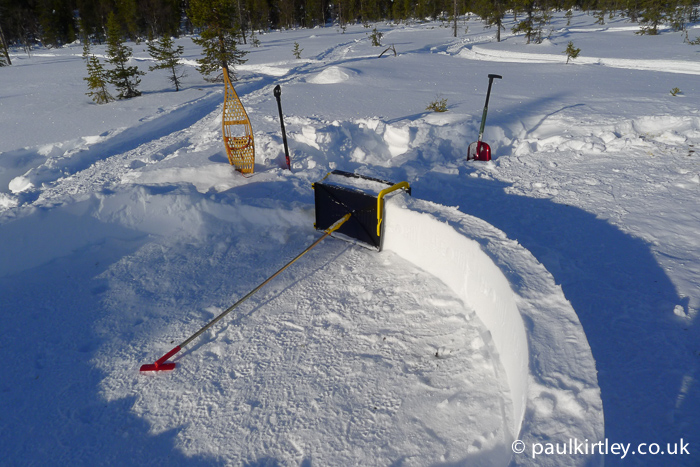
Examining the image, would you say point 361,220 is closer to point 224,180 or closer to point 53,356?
point 224,180

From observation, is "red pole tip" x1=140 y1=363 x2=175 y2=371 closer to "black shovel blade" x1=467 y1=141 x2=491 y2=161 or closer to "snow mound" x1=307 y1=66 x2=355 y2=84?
"black shovel blade" x1=467 y1=141 x2=491 y2=161

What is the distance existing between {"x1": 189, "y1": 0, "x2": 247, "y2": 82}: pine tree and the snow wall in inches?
578

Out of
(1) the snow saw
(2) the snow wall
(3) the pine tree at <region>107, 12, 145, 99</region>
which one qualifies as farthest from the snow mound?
(2) the snow wall

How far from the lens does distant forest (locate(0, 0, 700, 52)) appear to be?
111 feet

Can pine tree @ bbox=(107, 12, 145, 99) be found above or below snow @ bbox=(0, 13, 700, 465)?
above

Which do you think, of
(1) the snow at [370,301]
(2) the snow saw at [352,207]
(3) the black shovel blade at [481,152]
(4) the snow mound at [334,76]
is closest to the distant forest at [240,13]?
(4) the snow mound at [334,76]

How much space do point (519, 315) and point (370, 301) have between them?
1.47 meters

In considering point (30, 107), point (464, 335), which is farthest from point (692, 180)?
point (30, 107)

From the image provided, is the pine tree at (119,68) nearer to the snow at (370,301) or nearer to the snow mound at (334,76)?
the snow mound at (334,76)

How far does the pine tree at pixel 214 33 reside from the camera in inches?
630

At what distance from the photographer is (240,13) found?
120ft

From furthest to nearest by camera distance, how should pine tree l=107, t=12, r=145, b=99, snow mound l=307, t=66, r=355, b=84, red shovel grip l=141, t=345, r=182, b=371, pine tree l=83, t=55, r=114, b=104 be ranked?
pine tree l=107, t=12, r=145, b=99 → snow mound l=307, t=66, r=355, b=84 → pine tree l=83, t=55, r=114, b=104 → red shovel grip l=141, t=345, r=182, b=371

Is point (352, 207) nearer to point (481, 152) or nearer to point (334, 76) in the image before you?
point (481, 152)

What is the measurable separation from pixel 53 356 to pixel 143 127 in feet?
27.7
